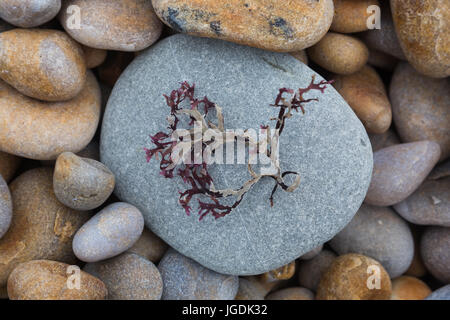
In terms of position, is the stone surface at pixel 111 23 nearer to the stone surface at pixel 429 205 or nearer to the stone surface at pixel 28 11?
the stone surface at pixel 28 11

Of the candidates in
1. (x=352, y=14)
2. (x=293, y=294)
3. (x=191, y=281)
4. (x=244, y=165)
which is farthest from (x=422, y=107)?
(x=191, y=281)

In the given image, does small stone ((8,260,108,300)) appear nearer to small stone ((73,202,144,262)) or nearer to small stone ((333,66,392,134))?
small stone ((73,202,144,262))

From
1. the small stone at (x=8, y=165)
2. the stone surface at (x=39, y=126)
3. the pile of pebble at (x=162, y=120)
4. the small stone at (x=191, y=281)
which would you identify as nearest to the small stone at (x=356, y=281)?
the pile of pebble at (x=162, y=120)

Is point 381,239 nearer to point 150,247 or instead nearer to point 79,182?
point 150,247

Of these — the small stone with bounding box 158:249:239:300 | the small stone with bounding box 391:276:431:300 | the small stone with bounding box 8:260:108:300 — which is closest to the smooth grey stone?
the small stone with bounding box 391:276:431:300

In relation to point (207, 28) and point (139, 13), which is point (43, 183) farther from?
point (207, 28)

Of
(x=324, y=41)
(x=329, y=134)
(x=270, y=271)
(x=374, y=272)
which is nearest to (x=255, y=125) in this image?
(x=329, y=134)
